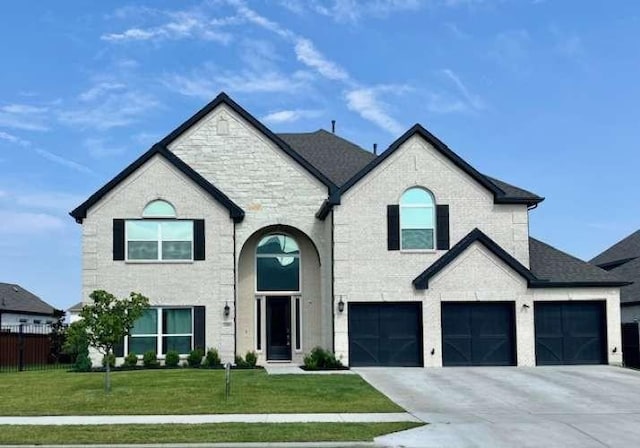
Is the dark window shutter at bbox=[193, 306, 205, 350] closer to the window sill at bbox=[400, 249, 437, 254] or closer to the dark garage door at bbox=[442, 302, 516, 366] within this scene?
the window sill at bbox=[400, 249, 437, 254]

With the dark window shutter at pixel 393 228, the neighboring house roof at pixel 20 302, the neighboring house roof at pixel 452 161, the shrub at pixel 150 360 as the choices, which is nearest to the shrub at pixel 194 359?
the shrub at pixel 150 360

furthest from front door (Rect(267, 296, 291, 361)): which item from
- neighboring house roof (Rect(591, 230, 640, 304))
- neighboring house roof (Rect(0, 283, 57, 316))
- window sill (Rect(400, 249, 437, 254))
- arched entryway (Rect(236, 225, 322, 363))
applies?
neighboring house roof (Rect(0, 283, 57, 316))

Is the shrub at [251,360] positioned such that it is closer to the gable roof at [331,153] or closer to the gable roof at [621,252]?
the gable roof at [331,153]

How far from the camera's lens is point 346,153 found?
34.0 m

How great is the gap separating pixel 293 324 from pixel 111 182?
28.9ft

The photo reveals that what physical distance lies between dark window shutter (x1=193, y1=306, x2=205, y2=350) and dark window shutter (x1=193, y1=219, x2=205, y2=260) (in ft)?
6.19

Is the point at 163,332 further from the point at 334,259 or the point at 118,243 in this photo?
the point at 334,259

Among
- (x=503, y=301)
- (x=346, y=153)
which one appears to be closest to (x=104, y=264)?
(x=346, y=153)

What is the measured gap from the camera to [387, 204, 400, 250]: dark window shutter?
27.8m

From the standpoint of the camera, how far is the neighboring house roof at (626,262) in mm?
35075

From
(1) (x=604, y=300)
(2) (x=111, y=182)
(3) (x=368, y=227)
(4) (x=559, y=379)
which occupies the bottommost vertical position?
(4) (x=559, y=379)

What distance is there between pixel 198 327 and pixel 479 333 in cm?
1001

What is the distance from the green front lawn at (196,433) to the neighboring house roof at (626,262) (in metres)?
22.8

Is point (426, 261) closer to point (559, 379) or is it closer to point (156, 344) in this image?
point (559, 379)
